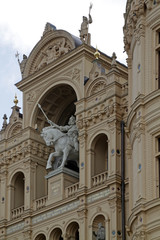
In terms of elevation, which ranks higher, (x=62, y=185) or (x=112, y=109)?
(x=112, y=109)

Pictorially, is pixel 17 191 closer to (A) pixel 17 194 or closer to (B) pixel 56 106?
(A) pixel 17 194

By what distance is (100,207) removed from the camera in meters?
33.3

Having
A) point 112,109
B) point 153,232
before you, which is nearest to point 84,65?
point 112,109

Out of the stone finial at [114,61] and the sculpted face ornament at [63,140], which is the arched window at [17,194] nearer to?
the sculpted face ornament at [63,140]

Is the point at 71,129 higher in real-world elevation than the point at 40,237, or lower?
higher

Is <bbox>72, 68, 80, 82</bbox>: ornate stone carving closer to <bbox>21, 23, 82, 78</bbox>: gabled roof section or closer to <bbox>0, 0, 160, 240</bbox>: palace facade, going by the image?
<bbox>0, 0, 160, 240</bbox>: palace facade

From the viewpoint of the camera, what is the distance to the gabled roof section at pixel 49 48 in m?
38.2

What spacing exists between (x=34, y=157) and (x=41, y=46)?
521 cm

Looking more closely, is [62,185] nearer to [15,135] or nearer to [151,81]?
[15,135]

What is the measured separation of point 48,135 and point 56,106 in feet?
7.40

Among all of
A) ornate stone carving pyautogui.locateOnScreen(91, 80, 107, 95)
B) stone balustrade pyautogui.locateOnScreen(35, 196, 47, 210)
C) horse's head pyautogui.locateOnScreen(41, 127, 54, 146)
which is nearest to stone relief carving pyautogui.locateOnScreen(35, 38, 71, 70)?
ornate stone carving pyautogui.locateOnScreen(91, 80, 107, 95)

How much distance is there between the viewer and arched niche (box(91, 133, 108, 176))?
34.9m

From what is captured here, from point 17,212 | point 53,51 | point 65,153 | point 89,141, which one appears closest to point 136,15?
point 89,141

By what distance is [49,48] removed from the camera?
39.2 meters
